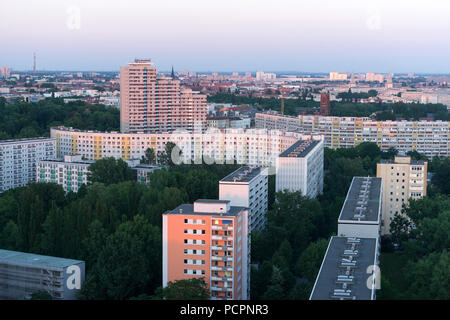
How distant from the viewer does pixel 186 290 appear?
5.44 m

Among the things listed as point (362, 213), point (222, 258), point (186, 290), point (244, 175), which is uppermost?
point (244, 175)

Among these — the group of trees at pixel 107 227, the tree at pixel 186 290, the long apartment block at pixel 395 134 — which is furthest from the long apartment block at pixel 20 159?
the tree at pixel 186 290

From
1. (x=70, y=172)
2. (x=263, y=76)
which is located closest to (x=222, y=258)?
(x=70, y=172)

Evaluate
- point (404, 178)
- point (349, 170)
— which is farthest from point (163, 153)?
point (404, 178)

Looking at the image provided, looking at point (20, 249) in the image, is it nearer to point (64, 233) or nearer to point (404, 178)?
point (64, 233)

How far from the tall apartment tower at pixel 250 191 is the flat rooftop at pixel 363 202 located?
4.10ft

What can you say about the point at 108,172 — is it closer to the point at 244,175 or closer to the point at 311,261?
the point at 244,175

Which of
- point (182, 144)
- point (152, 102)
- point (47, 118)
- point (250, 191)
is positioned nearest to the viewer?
point (250, 191)

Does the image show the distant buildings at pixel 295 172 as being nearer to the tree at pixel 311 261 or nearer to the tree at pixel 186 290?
the tree at pixel 311 261

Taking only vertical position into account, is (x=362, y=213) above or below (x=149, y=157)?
above

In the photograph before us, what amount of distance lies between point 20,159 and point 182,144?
3.77 metres
